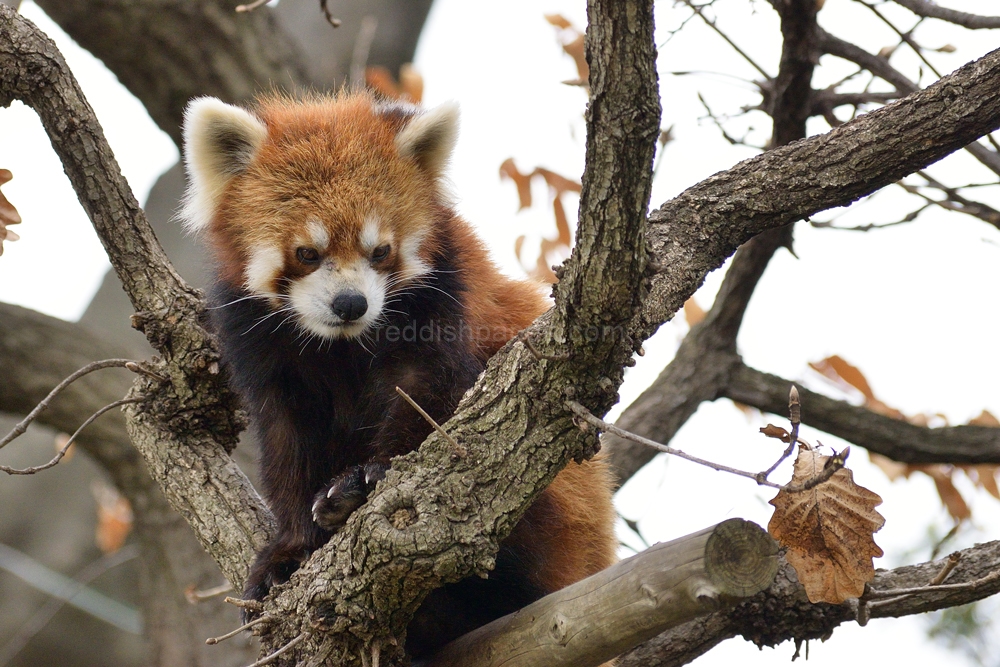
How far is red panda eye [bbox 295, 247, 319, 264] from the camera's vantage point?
2918 millimetres

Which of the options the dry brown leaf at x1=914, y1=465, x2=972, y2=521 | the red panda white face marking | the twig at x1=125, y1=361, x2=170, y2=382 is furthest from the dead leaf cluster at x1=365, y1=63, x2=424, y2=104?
the dry brown leaf at x1=914, y1=465, x2=972, y2=521

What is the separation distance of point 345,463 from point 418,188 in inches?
41.0

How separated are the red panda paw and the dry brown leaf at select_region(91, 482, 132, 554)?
204 inches

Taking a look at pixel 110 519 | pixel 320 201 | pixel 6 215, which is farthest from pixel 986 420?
pixel 110 519

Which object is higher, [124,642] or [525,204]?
[525,204]

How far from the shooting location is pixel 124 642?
7613 mm

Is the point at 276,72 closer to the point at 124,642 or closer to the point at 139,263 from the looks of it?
the point at 139,263

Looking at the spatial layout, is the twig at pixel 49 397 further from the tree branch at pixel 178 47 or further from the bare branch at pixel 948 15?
the bare branch at pixel 948 15

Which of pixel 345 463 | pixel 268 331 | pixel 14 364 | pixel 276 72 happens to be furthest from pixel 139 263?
pixel 276 72

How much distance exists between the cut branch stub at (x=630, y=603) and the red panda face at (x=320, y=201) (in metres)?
1.08

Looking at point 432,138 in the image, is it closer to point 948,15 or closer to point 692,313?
point 948,15

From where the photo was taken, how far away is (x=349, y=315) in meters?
2.82

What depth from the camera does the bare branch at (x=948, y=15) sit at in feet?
10.9

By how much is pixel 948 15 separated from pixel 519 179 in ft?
7.23
